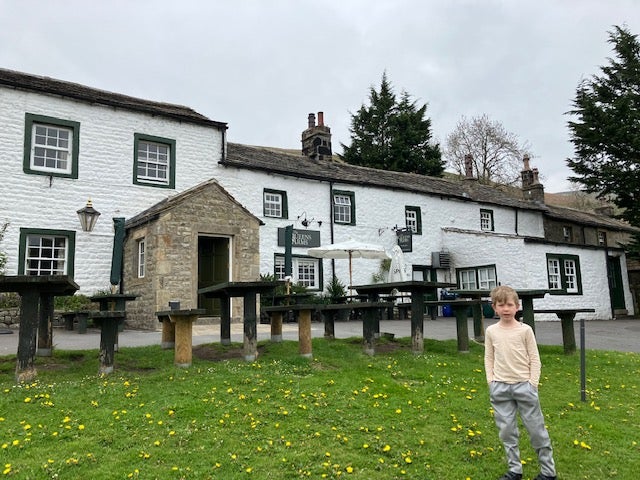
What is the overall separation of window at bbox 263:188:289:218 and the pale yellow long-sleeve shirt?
16073mm

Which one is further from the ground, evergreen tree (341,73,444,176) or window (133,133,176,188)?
evergreen tree (341,73,444,176)

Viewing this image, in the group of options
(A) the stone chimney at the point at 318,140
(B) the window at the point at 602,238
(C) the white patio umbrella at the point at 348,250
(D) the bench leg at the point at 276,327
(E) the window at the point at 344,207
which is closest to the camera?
(D) the bench leg at the point at 276,327

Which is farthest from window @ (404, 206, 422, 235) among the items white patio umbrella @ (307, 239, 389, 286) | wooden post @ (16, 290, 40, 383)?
wooden post @ (16, 290, 40, 383)

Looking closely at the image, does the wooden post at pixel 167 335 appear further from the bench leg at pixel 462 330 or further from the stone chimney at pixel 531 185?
the stone chimney at pixel 531 185

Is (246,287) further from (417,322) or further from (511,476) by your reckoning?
(511,476)

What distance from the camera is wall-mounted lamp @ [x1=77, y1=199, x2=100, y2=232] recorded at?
1534 centimetres

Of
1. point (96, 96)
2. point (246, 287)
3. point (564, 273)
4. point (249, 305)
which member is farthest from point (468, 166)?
point (246, 287)

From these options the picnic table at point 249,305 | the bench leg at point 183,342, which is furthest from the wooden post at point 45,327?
the picnic table at point 249,305

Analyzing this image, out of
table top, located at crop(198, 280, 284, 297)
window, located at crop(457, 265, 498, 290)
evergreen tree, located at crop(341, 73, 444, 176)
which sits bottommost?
table top, located at crop(198, 280, 284, 297)

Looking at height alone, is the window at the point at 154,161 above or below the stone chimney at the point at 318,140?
below

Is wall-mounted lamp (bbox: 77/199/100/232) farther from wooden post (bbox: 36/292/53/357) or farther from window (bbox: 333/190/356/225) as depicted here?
window (bbox: 333/190/356/225)

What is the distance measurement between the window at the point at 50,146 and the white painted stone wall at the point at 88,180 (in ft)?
0.54

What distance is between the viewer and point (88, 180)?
16.2 metres

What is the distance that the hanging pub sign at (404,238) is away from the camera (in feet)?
76.0
